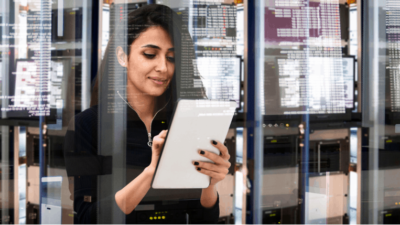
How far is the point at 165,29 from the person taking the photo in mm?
1546

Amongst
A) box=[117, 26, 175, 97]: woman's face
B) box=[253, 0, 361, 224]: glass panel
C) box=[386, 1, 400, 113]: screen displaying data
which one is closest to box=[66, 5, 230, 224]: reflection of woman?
box=[117, 26, 175, 97]: woman's face

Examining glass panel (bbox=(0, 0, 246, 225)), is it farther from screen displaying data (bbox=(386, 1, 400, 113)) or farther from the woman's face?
screen displaying data (bbox=(386, 1, 400, 113))

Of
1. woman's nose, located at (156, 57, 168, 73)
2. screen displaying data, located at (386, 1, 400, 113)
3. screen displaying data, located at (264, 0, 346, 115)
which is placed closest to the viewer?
woman's nose, located at (156, 57, 168, 73)

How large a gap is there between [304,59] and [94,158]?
4.31 feet

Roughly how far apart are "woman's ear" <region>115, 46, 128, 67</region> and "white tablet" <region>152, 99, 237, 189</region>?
0.35m

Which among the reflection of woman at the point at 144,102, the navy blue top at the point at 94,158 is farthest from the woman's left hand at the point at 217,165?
the navy blue top at the point at 94,158

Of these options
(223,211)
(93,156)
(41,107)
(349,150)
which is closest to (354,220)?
(349,150)

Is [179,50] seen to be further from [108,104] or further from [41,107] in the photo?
[41,107]

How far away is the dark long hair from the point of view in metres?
1.54

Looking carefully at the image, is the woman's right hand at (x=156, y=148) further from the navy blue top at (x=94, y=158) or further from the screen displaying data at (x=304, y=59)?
the screen displaying data at (x=304, y=59)

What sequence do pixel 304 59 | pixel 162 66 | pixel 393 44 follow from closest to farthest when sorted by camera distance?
1. pixel 162 66
2. pixel 304 59
3. pixel 393 44

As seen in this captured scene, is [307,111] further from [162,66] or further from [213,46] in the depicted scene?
[162,66]

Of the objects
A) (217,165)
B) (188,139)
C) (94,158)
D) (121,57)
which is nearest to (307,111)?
(217,165)

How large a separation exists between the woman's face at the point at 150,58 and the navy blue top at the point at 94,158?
0.60 ft
